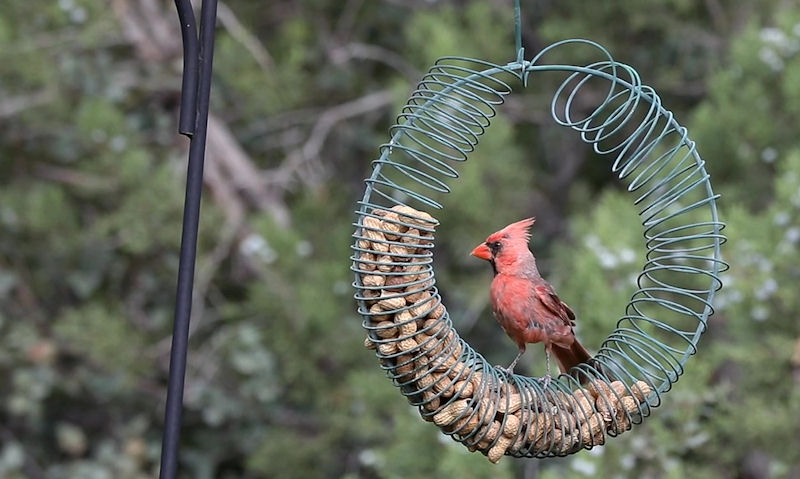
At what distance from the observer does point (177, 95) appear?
4.05 metres

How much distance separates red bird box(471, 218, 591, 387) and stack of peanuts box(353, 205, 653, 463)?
0.23 meters

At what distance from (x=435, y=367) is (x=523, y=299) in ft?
1.13

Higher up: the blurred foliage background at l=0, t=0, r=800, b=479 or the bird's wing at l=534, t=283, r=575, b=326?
the blurred foliage background at l=0, t=0, r=800, b=479

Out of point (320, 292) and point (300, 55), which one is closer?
point (320, 292)

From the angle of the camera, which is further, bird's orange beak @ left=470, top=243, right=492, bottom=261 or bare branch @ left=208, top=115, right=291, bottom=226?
bare branch @ left=208, top=115, right=291, bottom=226

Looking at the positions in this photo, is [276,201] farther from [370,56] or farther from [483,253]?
[483,253]

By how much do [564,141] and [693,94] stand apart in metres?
0.51

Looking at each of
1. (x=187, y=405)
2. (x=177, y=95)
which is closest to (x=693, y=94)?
(x=177, y=95)

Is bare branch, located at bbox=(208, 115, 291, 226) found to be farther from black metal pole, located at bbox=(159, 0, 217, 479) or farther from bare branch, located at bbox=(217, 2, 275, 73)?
black metal pole, located at bbox=(159, 0, 217, 479)

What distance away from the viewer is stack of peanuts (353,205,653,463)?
4.90ft

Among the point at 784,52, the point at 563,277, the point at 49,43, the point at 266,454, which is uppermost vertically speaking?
the point at 784,52

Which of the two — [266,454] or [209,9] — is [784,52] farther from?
[209,9]

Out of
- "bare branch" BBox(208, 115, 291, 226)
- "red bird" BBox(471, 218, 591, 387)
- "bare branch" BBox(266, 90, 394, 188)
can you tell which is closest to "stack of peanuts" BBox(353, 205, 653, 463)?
"red bird" BBox(471, 218, 591, 387)

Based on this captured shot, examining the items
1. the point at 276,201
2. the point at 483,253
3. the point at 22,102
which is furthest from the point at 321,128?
the point at 483,253
